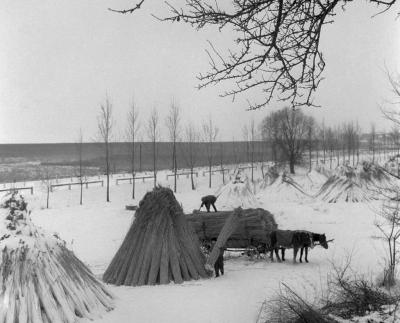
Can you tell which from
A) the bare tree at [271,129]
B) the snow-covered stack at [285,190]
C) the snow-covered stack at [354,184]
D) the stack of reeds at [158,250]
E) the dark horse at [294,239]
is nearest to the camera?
the stack of reeds at [158,250]

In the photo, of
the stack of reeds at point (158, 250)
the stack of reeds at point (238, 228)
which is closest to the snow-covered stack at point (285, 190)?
the stack of reeds at point (238, 228)

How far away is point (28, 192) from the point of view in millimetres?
31844

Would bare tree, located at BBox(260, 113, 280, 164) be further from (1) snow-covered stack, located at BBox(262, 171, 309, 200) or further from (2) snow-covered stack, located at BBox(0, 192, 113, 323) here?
(2) snow-covered stack, located at BBox(0, 192, 113, 323)

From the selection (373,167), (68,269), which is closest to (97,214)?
(68,269)

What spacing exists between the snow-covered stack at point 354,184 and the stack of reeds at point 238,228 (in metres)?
14.2

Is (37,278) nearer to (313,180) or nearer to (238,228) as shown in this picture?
(238,228)

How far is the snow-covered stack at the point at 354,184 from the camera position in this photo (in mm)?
25266

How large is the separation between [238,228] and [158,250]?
3.84 m

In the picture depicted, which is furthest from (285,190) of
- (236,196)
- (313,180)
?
(236,196)

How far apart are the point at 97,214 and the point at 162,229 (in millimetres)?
14360

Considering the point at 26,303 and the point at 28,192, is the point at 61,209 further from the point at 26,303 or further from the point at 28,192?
the point at 26,303

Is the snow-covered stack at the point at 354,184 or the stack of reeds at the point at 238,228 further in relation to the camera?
the snow-covered stack at the point at 354,184

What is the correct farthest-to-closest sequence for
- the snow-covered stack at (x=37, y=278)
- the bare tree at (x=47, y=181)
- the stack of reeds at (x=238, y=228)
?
the bare tree at (x=47, y=181) < the stack of reeds at (x=238, y=228) < the snow-covered stack at (x=37, y=278)

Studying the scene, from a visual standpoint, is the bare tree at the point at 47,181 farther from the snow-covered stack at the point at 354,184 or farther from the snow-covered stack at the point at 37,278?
the snow-covered stack at the point at 37,278
